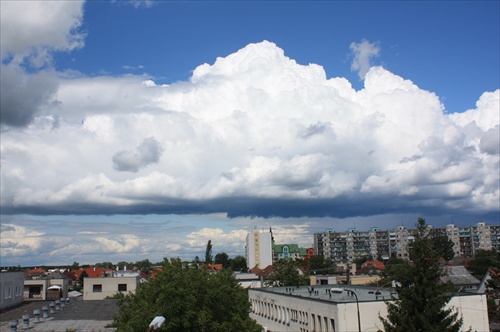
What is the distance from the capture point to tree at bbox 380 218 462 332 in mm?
32312

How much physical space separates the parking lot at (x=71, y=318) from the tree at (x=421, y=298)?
84.4 ft

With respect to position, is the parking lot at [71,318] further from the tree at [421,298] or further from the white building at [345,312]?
the tree at [421,298]

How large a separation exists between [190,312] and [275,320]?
96.5ft

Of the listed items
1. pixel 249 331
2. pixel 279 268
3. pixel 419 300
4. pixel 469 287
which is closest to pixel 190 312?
pixel 249 331

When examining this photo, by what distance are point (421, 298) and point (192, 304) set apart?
15294 millimetres

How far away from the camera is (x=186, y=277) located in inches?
1292

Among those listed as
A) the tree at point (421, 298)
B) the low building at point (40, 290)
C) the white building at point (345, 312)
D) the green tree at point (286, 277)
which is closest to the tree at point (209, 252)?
the green tree at point (286, 277)

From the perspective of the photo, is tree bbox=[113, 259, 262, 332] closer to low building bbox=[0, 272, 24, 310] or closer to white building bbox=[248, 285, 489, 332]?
white building bbox=[248, 285, 489, 332]

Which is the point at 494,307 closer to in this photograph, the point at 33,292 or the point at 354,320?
the point at 354,320

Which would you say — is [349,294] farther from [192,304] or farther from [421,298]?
[192,304]

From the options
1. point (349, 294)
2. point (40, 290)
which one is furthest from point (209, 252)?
point (349, 294)

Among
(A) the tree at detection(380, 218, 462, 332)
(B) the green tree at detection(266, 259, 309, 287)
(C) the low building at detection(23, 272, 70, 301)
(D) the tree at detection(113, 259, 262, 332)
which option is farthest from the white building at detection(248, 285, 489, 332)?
(C) the low building at detection(23, 272, 70, 301)

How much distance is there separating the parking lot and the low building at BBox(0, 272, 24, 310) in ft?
6.59

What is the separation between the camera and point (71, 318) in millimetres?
55844
